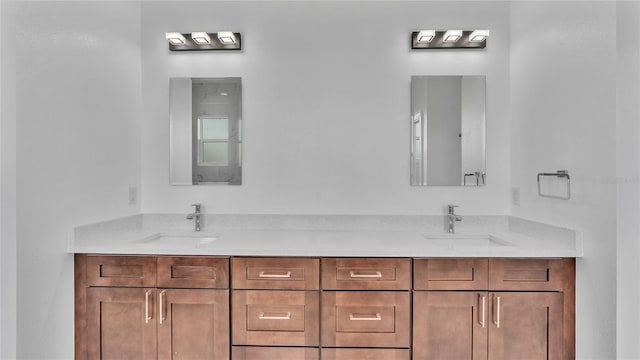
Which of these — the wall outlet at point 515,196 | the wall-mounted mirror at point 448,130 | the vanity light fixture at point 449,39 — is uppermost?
the vanity light fixture at point 449,39

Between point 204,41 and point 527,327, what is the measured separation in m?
2.45

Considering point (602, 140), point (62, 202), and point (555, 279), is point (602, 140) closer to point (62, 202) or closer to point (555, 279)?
point (555, 279)

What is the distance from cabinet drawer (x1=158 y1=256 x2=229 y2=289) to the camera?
189cm

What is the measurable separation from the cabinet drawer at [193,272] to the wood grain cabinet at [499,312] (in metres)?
0.96

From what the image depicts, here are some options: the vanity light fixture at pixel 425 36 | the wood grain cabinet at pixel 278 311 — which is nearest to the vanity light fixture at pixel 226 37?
the vanity light fixture at pixel 425 36

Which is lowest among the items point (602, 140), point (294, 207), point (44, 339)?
point (44, 339)

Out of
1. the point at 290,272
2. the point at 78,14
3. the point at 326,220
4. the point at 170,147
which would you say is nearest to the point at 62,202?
the point at 170,147

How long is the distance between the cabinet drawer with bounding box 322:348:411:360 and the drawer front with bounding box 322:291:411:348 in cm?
3

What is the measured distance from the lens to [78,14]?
1.96 m

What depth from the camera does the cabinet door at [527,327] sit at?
183 cm

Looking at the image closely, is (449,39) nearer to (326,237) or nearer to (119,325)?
(326,237)

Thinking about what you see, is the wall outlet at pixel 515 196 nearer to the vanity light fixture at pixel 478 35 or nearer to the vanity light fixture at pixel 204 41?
the vanity light fixture at pixel 478 35

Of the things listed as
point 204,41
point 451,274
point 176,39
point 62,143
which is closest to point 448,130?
point 451,274

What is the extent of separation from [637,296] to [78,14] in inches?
113
